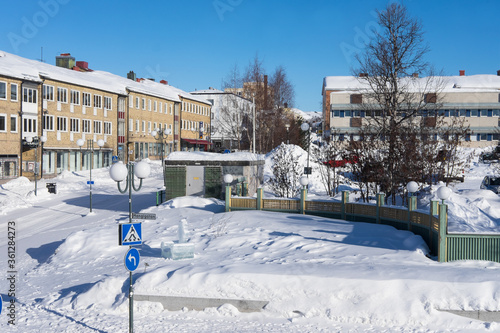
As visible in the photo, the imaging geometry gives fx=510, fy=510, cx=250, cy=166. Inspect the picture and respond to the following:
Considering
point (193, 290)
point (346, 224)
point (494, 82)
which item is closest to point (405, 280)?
point (193, 290)

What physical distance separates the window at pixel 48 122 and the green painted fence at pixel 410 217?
87.1ft

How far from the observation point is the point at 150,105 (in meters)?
60.9

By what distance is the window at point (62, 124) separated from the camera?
45.5 metres

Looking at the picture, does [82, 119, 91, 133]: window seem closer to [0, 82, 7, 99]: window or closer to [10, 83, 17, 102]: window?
[10, 83, 17, 102]: window

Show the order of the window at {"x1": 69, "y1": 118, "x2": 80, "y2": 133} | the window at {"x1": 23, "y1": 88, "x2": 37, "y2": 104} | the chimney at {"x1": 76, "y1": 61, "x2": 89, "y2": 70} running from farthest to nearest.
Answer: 1. the chimney at {"x1": 76, "y1": 61, "x2": 89, "y2": 70}
2. the window at {"x1": 69, "y1": 118, "x2": 80, "y2": 133}
3. the window at {"x1": 23, "y1": 88, "x2": 37, "y2": 104}

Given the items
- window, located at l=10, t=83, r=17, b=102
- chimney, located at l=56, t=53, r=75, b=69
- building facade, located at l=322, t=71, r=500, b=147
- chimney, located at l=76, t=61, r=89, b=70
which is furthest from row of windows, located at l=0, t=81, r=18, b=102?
building facade, located at l=322, t=71, r=500, b=147

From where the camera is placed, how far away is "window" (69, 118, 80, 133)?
155ft

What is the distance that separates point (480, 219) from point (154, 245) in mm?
13250

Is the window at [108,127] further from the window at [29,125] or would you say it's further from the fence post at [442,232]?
the fence post at [442,232]

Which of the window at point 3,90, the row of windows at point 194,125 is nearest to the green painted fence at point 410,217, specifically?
the window at point 3,90

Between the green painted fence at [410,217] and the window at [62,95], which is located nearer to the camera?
the green painted fence at [410,217]

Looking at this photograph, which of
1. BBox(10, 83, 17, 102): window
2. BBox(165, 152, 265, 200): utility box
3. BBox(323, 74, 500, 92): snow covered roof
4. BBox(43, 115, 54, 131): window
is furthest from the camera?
BBox(323, 74, 500, 92): snow covered roof

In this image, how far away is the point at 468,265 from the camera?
1387cm

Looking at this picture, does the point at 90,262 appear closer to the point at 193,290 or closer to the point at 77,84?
the point at 193,290
